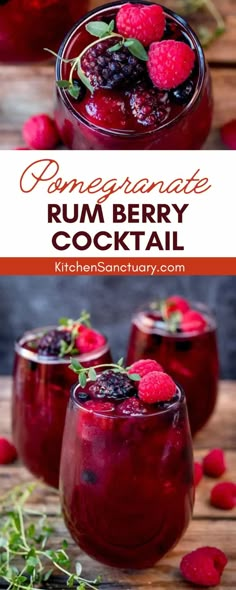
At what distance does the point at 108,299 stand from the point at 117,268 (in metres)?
0.82

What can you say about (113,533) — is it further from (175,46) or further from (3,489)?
(175,46)

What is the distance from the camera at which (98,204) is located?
952mm

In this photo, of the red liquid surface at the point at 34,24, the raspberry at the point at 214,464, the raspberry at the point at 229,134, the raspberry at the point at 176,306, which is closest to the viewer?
the red liquid surface at the point at 34,24

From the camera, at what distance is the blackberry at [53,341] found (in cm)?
111

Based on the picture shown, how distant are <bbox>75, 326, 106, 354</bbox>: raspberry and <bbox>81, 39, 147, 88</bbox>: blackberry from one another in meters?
0.37

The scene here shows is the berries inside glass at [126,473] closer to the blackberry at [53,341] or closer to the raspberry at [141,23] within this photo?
the blackberry at [53,341]

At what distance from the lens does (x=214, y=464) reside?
1.15 m

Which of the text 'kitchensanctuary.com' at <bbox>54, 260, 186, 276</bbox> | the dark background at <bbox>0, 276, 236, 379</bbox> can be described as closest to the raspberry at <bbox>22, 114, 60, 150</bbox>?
the text 'kitchensanctuary.com' at <bbox>54, 260, 186, 276</bbox>

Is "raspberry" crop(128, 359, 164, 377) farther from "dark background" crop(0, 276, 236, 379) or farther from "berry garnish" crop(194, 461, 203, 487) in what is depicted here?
"dark background" crop(0, 276, 236, 379)

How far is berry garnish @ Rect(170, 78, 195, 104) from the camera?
85 cm

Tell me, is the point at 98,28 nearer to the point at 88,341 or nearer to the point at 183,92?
the point at 183,92

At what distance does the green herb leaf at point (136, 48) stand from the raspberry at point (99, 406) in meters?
0.34

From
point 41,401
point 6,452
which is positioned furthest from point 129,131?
point 6,452

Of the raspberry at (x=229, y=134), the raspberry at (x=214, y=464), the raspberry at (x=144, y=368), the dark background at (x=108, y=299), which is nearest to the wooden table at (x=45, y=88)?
the raspberry at (x=229, y=134)
